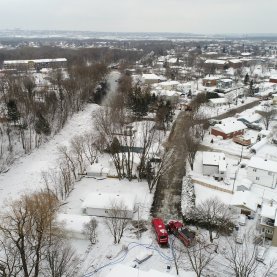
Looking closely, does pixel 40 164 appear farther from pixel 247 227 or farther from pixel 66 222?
pixel 247 227

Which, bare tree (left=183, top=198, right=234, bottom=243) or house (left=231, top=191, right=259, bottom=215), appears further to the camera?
house (left=231, top=191, right=259, bottom=215)

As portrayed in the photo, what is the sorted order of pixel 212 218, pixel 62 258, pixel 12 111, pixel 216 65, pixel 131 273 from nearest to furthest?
pixel 131 273, pixel 62 258, pixel 212 218, pixel 12 111, pixel 216 65

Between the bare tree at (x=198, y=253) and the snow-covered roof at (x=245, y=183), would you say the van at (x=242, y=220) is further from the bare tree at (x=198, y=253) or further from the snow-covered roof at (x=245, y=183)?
the snow-covered roof at (x=245, y=183)

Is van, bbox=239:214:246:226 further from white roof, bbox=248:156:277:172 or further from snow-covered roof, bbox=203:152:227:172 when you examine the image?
white roof, bbox=248:156:277:172

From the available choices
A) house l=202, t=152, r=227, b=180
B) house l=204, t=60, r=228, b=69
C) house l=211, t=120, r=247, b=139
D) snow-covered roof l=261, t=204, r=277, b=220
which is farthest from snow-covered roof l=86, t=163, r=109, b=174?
house l=204, t=60, r=228, b=69

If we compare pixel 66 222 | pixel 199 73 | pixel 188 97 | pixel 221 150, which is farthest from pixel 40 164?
pixel 199 73

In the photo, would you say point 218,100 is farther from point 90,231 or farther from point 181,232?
point 90,231

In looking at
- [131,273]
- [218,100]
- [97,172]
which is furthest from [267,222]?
[218,100]
